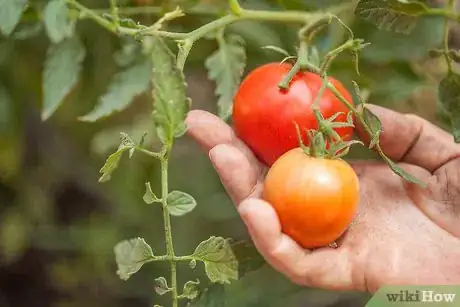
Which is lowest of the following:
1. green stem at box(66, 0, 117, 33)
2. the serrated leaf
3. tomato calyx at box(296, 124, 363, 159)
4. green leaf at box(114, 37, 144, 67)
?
green leaf at box(114, 37, 144, 67)

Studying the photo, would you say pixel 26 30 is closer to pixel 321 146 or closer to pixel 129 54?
pixel 129 54

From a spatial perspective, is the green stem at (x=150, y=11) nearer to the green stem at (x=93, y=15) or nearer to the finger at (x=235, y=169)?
the green stem at (x=93, y=15)

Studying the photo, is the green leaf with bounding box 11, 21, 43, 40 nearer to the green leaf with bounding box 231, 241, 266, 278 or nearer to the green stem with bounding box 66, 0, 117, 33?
the green stem with bounding box 66, 0, 117, 33

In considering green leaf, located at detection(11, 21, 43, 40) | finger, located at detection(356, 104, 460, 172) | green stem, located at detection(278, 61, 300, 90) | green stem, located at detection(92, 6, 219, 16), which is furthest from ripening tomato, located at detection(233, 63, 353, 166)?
green leaf, located at detection(11, 21, 43, 40)

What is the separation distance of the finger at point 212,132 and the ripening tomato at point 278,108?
1cm

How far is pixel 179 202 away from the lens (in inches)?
22.9

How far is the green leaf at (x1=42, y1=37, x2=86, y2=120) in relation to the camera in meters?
0.80

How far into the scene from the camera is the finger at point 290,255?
591 mm

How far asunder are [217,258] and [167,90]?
0.16 metres

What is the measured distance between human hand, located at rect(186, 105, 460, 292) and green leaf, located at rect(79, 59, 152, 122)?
0.42 feet

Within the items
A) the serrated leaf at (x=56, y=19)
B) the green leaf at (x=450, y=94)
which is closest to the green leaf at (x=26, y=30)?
the serrated leaf at (x=56, y=19)

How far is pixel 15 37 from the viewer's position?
0.88 meters

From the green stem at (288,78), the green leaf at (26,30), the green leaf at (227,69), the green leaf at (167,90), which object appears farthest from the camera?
the green leaf at (26,30)

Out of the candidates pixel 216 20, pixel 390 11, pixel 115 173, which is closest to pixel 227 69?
pixel 216 20
